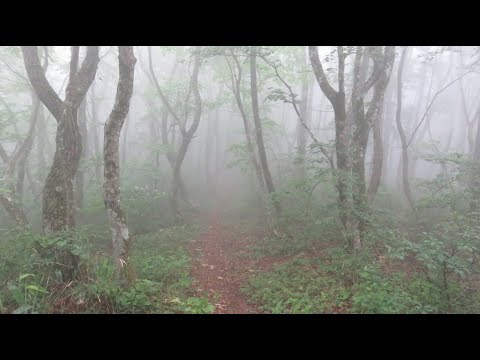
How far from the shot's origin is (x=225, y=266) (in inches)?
355

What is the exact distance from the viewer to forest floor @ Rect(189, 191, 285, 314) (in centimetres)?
646

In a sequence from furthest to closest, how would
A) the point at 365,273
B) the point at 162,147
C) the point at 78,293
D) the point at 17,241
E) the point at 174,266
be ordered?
the point at 162,147 < the point at 174,266 < the point at 365,273 < the point at 17,241 < the point at 78,293

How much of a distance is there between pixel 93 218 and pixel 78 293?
30.4ft

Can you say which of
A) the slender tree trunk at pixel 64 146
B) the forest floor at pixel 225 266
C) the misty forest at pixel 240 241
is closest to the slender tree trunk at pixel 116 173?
the misty forest at pixel 240 241

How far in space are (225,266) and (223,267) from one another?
0.30 ft

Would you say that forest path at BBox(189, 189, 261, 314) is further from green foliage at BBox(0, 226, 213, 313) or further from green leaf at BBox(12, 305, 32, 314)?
green leaf at BBox(12, 305, 32, 314)

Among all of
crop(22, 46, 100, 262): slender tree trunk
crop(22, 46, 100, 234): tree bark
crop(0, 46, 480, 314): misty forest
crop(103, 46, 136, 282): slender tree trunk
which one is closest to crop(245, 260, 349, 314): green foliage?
crop(0, 46, 480, 314): misty forest

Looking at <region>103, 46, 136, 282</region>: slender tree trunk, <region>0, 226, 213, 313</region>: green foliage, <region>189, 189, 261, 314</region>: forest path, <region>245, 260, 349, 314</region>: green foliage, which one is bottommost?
<region>189, 189, 261, 314</region>: forest path

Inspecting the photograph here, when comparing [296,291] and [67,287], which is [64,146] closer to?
[67,287]

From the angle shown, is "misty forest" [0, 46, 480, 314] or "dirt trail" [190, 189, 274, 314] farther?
"dirt trail" [190, 189, 274, 314]

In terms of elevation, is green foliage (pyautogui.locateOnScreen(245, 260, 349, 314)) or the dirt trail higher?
green foliage (pyautogui.locateOnScreen(245, 260, 349, 314))

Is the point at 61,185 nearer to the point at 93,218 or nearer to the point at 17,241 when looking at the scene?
the point at 17,241
